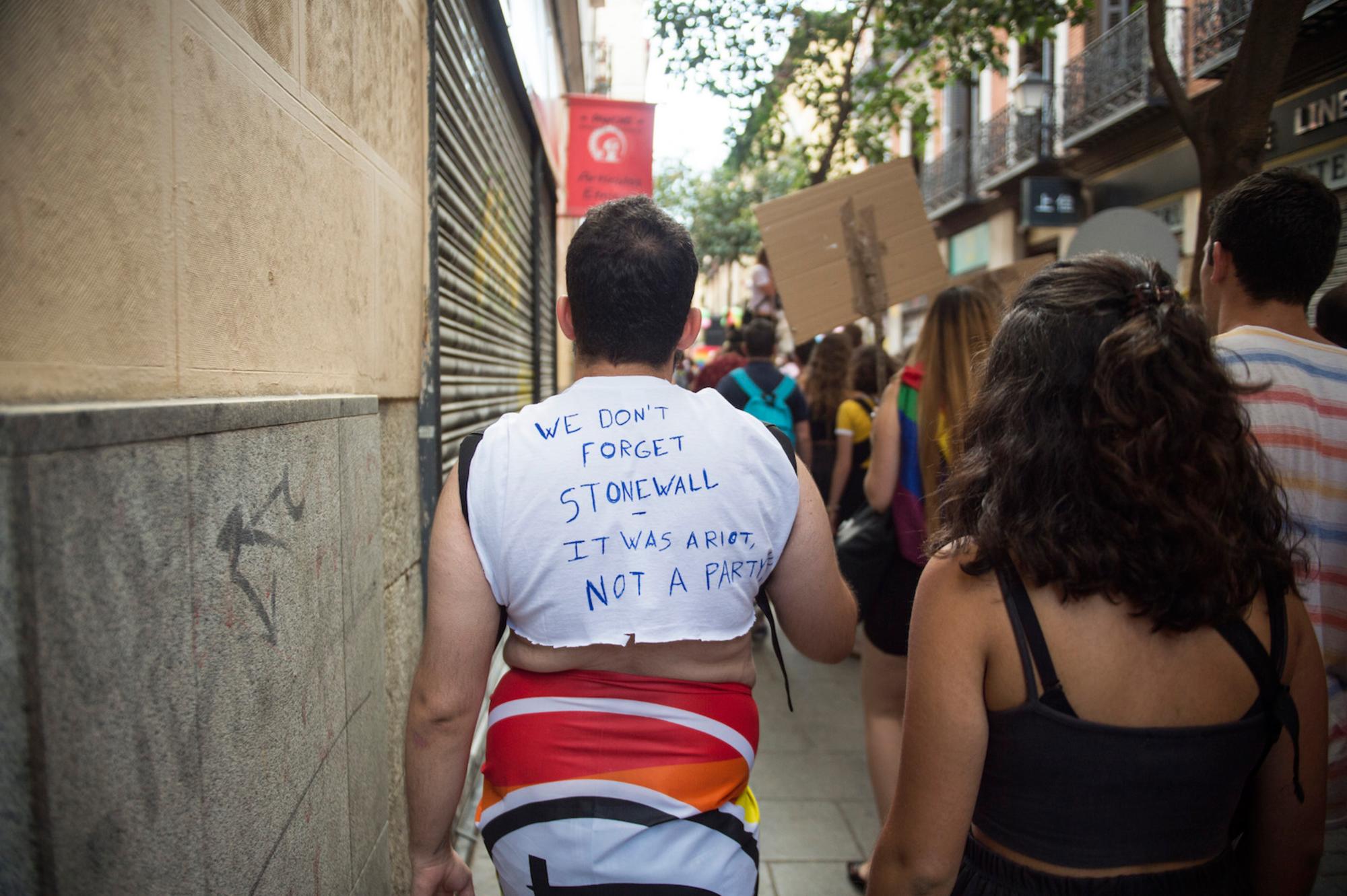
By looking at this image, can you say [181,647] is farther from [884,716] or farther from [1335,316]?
[1335,316]

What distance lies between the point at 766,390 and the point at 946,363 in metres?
2.43

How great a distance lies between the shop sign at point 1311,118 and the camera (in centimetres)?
939

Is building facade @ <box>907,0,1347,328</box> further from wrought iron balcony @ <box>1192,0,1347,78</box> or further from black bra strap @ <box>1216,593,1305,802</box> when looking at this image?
black bra strap @ <box>1216,593,1305,802</box>

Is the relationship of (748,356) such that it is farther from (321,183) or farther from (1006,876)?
(1006,876)

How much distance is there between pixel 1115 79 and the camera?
14.3 meters

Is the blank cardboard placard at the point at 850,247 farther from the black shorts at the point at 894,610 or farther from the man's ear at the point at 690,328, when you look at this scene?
the man's ear at the point at 690,328

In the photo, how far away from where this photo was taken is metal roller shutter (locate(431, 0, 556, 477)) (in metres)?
3.70

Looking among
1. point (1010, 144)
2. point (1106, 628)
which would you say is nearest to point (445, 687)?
point (1106, 628)

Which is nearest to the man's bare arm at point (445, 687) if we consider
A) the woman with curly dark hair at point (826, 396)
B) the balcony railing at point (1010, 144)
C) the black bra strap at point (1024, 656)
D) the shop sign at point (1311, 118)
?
the black bra strap at point (1024, 656)

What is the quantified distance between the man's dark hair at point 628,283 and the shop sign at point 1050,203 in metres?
15.7

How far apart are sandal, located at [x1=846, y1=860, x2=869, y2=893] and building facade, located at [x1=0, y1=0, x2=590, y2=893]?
5.45ft

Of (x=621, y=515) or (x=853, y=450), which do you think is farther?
(x=853, y=450)

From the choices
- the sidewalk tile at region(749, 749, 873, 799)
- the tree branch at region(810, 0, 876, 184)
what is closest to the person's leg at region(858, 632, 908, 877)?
the sidewalk tile at region(749, 749, 873, 799)

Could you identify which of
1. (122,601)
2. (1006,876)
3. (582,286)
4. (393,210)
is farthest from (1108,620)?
(393,210)
